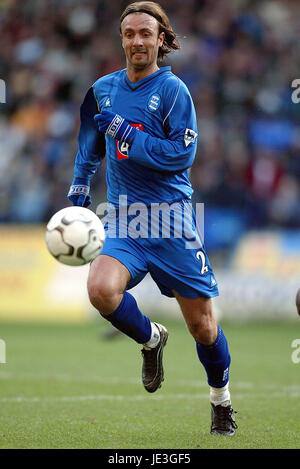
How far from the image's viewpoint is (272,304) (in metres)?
12.6

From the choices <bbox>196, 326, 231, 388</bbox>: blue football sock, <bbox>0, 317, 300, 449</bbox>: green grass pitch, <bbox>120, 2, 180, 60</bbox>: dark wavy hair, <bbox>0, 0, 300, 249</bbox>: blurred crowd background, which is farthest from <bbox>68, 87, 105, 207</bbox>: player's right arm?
<bbox>0, 0, 300, 249</bbox>: blurred crowd background

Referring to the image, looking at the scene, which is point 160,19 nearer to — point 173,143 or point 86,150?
point 173,143

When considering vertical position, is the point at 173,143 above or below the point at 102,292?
above

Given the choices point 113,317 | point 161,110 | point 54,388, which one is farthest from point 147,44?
point 54,388

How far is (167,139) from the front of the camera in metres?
5.14

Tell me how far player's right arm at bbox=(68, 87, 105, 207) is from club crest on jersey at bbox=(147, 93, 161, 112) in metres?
0.55

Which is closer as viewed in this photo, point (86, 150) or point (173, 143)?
point (173, 143)

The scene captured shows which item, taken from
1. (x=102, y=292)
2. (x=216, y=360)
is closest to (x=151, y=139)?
(x=102, y=292)

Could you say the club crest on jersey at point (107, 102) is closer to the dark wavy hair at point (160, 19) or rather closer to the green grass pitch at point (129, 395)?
the dark wavy hair at point (160, 19)

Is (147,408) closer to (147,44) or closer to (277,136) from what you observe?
(147,44)

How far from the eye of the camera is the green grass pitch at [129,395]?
16.2 ft

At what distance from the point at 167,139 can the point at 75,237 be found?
35.3 inches

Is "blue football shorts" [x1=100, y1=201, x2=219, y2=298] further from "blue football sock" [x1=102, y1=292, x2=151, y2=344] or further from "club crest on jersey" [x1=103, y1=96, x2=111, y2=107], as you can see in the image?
"club crest on jersey" [x1=103, y1=96, x2=111, y2=107]

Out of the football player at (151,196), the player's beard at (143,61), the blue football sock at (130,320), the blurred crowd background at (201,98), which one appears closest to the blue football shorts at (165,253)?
the football player at (151,196)
